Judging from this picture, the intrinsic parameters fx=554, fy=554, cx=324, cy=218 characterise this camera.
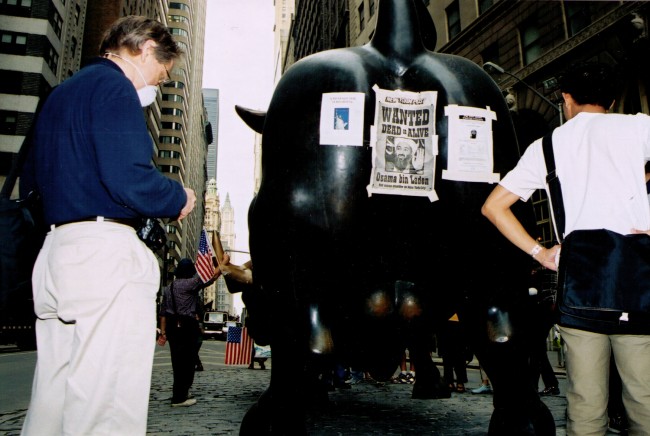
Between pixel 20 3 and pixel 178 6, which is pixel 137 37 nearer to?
pixel 20 3

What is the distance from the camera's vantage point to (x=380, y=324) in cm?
231

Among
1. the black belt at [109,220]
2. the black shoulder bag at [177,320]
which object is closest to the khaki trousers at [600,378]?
the black belt at [109,220]

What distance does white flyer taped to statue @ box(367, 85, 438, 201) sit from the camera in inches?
92.0

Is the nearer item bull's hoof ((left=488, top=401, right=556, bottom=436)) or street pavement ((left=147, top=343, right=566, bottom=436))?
bull's hoof ((left=488, top=401, right=556, bottom=436))

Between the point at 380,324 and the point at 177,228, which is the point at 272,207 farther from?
the point at 177,228

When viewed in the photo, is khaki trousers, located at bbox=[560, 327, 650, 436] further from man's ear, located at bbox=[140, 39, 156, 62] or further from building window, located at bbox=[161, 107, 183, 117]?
building window, located at bbox=[161, 107, 183, 117]

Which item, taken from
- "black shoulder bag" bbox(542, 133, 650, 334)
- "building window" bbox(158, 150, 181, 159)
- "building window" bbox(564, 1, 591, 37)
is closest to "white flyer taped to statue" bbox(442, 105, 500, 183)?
"black shoulder bag" bbox(542, 133, 650, 334)

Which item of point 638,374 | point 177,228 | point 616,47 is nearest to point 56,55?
point 616,47

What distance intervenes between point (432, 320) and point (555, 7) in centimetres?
1741

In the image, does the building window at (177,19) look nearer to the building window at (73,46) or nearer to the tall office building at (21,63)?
the building window at (73,46)

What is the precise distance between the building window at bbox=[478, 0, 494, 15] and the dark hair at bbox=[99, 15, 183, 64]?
2024 centimetres

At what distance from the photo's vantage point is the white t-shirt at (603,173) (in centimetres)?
213

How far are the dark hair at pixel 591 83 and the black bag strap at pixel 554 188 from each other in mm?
223

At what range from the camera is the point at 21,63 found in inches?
1191
